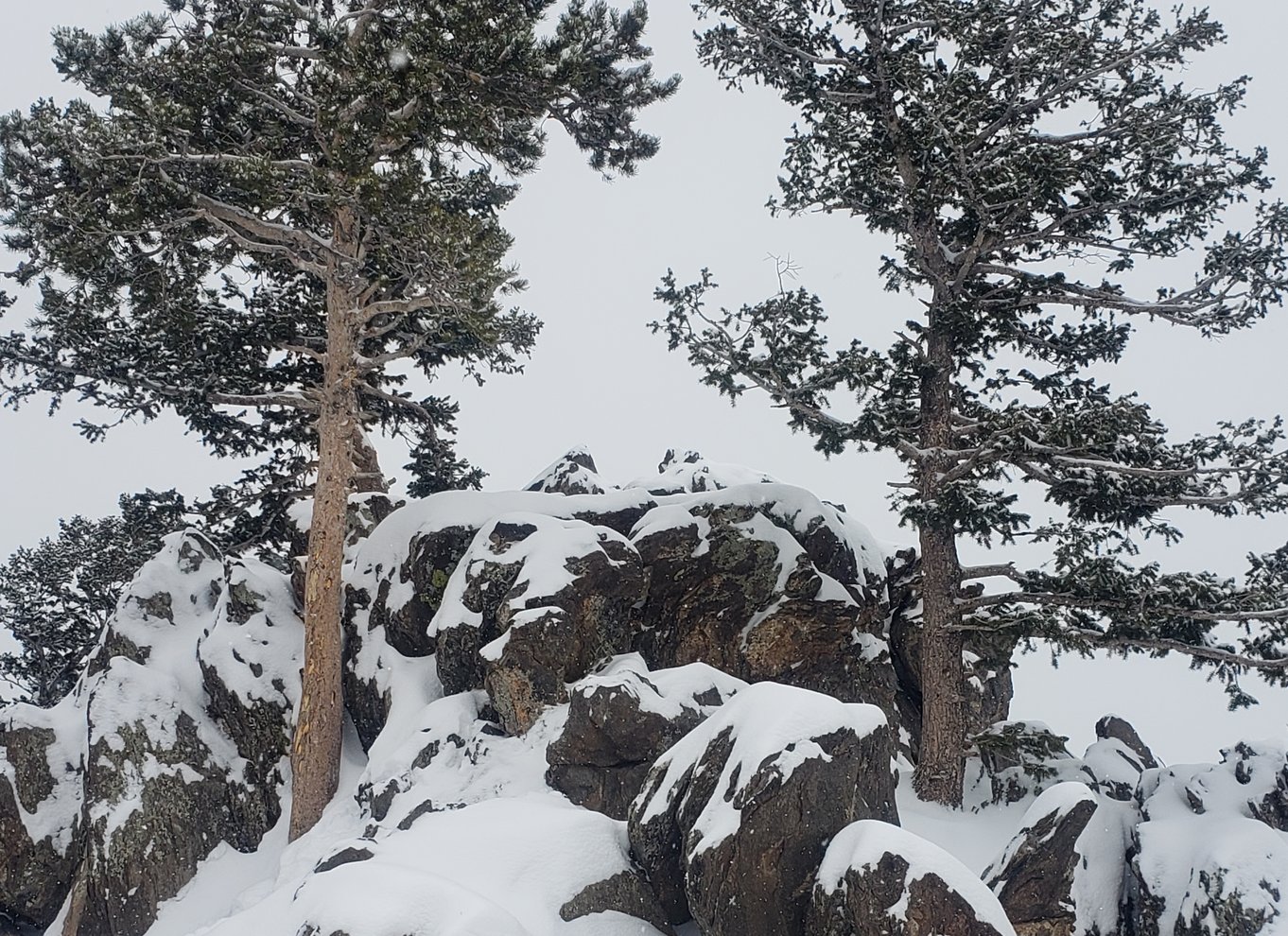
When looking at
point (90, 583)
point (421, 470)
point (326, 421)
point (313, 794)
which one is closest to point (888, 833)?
point (313, 794)

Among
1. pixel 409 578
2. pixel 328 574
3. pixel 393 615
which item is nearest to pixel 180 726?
pixel 328 574

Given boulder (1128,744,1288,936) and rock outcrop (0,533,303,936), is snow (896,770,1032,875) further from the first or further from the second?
rock outcrop (0,533,303,936)

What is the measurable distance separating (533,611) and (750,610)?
14.7ft

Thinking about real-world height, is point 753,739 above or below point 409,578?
below

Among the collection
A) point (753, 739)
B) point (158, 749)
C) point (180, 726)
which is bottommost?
point (158, 749)

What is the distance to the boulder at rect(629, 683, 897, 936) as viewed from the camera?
774 centimetres

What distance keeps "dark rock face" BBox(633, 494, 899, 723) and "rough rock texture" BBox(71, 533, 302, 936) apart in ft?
22.5

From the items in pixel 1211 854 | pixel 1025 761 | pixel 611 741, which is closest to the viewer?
pixel 1211 854

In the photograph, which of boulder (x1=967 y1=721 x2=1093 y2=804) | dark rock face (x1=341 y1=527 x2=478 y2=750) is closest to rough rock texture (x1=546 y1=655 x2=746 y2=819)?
dark rock face (x1=341 y1=527 x2=478 y2=750)

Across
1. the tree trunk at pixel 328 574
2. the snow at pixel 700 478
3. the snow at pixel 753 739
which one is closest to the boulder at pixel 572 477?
the snow at pixel 700 478

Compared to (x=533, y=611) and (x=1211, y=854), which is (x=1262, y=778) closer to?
(x=1211, y=854)

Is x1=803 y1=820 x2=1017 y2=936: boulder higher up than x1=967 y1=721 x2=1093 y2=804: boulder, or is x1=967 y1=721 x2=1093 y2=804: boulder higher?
x1=967 y1=721 x2=1093 y2=804: boulder

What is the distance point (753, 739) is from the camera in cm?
838

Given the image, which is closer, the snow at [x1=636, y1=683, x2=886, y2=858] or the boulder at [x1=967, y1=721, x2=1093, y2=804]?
the snow at [x1=636, y1=683, x2=886, y2=858]
